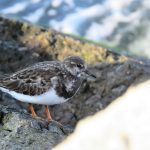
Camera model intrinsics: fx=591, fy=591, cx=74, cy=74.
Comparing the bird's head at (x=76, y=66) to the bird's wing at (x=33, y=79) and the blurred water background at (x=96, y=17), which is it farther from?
the blurred water background at (x=96, y=17)

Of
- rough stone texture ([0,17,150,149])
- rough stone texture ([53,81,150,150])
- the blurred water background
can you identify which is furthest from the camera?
the blurred water background

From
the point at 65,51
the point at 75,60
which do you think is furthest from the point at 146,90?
the point at 65,51

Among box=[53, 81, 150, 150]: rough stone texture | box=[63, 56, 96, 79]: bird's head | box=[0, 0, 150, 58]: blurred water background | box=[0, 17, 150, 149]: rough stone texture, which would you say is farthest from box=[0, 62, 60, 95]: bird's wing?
box=[0, 0, 150, 58]: blurred water background

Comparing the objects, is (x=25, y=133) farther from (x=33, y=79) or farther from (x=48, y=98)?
(x=33, y=79)

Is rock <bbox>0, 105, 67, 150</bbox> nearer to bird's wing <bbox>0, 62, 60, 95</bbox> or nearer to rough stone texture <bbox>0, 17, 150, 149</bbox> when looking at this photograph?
bird's wing <bbox>0, 62, 60, 95</bbox>

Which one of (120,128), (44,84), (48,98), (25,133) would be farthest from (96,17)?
(120,128)

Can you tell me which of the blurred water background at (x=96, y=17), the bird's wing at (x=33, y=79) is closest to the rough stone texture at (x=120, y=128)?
the bird's wing at (x=33, y=79)

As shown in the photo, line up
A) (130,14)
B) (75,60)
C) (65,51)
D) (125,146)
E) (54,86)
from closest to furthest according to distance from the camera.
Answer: (125,146) → (54,86) → (75,60) → (65,51) → (130,14)

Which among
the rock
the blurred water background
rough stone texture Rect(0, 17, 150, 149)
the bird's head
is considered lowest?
the blurred water background

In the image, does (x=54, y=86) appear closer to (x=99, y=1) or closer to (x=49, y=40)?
(x=49, y=40)
